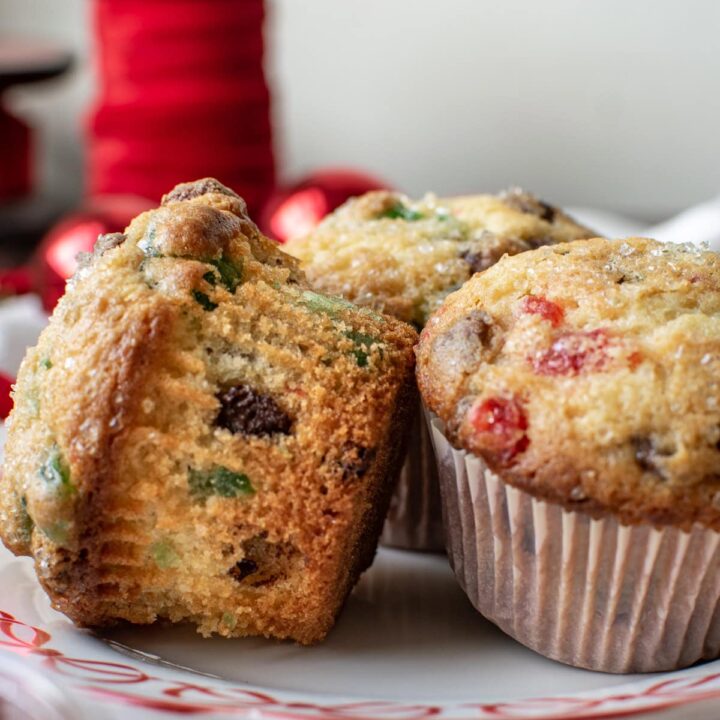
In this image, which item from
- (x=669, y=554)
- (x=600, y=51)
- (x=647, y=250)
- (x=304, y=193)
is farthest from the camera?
(x=600, y=51)

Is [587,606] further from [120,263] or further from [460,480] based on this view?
[120,263]

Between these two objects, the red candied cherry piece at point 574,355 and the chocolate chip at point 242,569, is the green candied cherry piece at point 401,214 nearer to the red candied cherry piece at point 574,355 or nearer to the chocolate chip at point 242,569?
the red candied cherry piece at point 574,355

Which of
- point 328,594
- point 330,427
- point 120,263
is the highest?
point 120,263

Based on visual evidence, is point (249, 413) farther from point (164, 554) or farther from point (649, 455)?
point (649, 455)

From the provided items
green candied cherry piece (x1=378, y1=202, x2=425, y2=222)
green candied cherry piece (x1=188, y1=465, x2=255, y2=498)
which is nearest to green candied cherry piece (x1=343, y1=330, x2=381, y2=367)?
green candied cherry piece (x1=188, y1=465, x2=255, y2=498)

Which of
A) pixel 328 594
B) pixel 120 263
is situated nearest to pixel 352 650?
pixel 328 594

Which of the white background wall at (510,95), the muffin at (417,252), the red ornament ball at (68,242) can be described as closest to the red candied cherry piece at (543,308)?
the muffin at (417,252)
